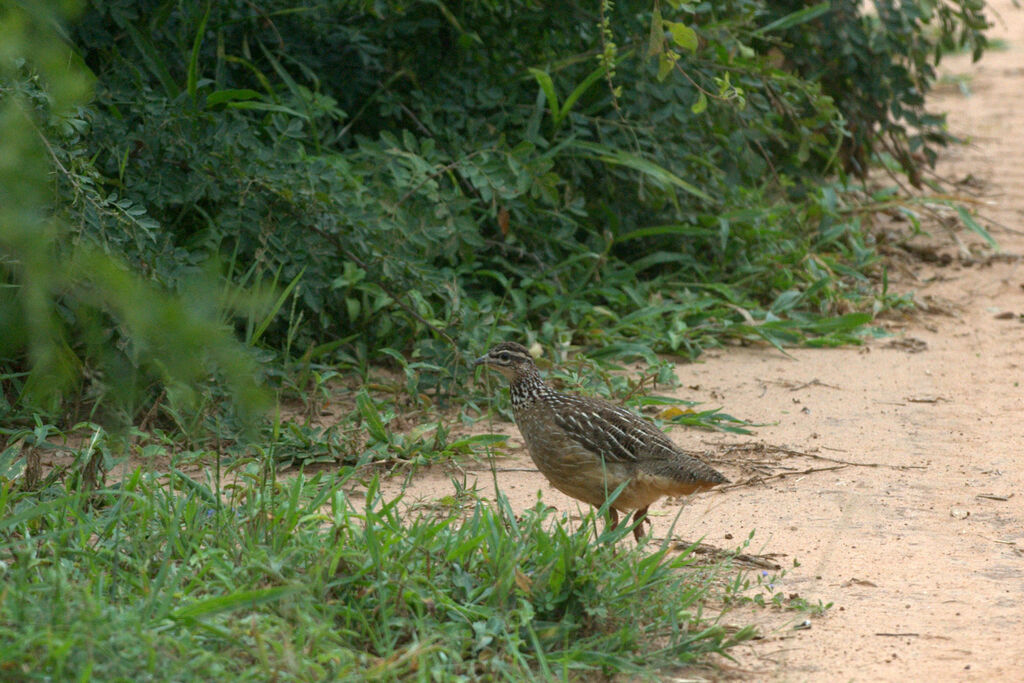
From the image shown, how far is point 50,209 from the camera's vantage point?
133 inches

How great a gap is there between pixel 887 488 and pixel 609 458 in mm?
1317

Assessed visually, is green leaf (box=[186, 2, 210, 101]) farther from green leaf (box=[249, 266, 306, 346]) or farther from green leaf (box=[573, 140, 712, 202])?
green leaf (box=[573, 140, 712, 202])

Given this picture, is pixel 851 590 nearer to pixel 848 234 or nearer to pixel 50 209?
pixel 50 209

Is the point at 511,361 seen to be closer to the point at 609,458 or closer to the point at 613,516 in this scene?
the point at 609,458

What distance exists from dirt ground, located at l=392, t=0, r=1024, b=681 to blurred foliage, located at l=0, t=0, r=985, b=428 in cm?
53

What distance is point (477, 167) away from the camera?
272 inches

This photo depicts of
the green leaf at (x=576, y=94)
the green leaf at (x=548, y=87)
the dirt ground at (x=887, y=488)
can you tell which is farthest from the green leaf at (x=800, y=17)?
the dirt ground at (x=887, y=488)

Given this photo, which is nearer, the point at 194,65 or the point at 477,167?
the point at 194,65

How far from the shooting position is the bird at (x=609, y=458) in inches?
180

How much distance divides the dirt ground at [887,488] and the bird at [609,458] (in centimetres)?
18

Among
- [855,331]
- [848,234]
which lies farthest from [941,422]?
[848,234]

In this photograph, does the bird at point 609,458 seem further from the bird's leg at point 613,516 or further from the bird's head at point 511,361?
the bird's head at point 511,361

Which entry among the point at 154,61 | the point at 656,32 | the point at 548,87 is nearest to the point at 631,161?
the point at 548,87

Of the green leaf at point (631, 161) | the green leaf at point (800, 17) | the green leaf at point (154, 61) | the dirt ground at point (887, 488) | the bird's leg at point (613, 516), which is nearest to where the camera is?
the dirt ground at point (887, 488)
